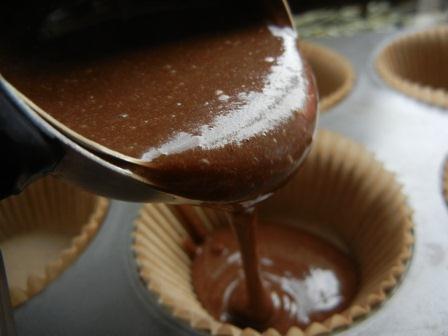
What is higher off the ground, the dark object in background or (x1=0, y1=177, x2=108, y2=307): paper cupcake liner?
(x1=0, y1=177, x2=108, y2=307): paper cupcake liner

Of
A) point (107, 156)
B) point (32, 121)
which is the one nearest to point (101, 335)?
point (107, 156)

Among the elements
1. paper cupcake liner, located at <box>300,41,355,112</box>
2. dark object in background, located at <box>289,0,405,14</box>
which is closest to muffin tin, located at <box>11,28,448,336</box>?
paper cupcake liner, located at <box>300,41,355,112</box>

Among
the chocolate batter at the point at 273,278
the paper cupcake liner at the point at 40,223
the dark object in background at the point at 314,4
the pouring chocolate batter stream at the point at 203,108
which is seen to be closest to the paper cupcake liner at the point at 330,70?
the dark object in background at the point at 314,4

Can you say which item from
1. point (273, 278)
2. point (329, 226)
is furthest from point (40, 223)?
point (329, 226)

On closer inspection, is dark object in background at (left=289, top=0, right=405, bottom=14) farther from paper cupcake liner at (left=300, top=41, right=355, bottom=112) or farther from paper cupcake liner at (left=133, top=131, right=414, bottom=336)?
paper cupcake liner at (left=133, top=131, right=414, bottom=336)

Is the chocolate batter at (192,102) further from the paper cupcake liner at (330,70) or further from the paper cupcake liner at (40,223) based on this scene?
the paper cupcake liner at (330,70)

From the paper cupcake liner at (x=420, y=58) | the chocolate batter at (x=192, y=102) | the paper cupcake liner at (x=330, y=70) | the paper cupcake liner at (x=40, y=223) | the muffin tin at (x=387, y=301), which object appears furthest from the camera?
the paper cupcake liner at (x=420, y=58)

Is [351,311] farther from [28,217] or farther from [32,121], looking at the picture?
[28,217]
